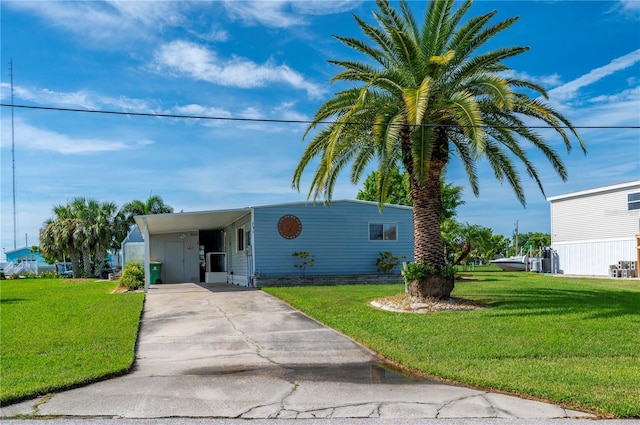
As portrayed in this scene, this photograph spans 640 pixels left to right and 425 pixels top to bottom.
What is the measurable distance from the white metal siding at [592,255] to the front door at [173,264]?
2219 centimetres

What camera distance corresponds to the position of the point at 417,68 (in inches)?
513

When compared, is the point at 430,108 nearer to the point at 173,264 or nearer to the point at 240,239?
the point at 240,239

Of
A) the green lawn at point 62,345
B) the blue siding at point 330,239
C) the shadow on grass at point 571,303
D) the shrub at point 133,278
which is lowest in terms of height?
the shadow on grass at point 571,303

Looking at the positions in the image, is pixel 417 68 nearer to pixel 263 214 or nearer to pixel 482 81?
pixel 482 81

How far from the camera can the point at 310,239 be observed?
Answer: 854 inches

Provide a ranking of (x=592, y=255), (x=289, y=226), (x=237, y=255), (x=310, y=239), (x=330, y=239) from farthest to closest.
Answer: (x=592, y=255) → (x=237, y=255) → (x=330, y=239) → (x=310, y=239) → (x=289, y=226)

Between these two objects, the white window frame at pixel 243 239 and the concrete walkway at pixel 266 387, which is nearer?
the concrete walkway at pixel 266 387

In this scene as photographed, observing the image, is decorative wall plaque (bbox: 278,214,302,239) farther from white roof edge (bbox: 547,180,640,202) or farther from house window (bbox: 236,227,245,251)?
white roof edge (bbox: 547,180,640,202)

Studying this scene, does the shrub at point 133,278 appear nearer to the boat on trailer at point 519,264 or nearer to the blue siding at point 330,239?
the blue siding at point 330,239

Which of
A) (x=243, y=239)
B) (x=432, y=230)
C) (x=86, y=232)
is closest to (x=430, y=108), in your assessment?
(x=432, y=230)

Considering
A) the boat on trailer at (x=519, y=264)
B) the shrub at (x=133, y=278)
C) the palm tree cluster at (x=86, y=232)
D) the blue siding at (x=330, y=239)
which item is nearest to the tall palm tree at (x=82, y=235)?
the palm tree cluster at (x=86, y=232)

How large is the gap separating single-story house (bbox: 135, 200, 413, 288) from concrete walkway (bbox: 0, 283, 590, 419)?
962 centimetres

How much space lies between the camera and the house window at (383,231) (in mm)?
22625

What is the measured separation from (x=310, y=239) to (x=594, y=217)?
60.6 feet
